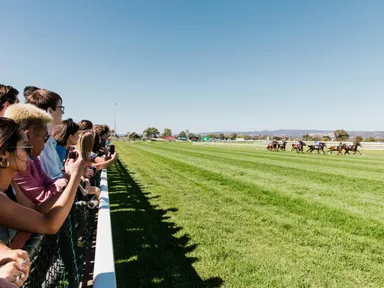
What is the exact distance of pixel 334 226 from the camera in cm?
579

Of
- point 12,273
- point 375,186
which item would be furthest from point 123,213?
point 375,186

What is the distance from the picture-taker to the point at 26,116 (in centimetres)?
211

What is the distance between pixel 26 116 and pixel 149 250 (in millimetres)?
3030

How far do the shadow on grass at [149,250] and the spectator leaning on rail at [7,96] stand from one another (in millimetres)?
2485

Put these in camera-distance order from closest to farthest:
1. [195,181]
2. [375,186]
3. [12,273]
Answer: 1. [12,273]
2. [375,186]
3. [195,181]

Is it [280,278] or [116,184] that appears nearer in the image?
[280,278]

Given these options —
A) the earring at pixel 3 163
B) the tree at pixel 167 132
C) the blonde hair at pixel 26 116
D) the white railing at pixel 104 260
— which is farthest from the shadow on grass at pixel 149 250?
the tree at pixel 167 132

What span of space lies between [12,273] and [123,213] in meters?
5.55

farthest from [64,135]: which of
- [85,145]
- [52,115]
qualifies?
[85,145]

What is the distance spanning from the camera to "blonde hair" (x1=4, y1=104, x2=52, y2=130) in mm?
2076

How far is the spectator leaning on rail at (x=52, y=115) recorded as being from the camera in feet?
10.4

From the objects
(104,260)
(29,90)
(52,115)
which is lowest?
(104,260)

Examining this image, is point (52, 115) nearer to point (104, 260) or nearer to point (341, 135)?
point (104, 260)

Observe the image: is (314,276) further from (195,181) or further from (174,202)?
(195,181)
